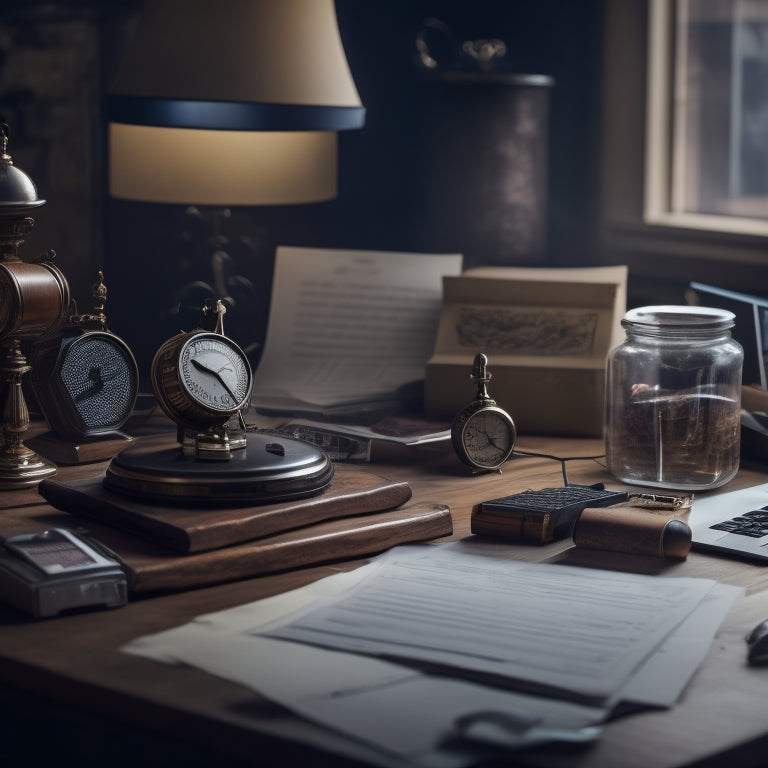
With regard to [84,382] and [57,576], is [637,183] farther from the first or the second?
[57,576]

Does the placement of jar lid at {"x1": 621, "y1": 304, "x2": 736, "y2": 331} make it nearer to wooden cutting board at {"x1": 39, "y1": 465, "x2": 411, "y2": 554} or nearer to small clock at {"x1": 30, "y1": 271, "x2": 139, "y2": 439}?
wooden cutting board at {"x1": 39, "y1": 465, "x2": 411, "y2": 554}

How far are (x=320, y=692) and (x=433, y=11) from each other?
6.77 ft

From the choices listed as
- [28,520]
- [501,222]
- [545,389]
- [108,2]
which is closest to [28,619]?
[28,520]

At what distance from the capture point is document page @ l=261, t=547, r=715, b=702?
1058 millimetres

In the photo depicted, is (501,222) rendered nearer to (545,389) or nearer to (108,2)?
(545,389)

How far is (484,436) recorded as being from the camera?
1.77m

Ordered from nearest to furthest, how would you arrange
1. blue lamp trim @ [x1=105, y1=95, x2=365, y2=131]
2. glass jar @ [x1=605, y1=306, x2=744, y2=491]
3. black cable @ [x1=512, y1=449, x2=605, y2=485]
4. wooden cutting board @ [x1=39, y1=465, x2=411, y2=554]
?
1. wooden cutting board @ [x1=39, y1=465, x2=411, y2=554]
2. glass jar @ [x1=605, y1=306, x2=744, y2=491]
3. black cable @ [x1=512, y1=449, x2=605, y2=485]
4. blue lamp trim @ [x1=105, y1=95, x2=365, y2=131]

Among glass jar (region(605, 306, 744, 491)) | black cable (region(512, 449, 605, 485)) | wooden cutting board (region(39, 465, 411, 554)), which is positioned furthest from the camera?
black cable (region(512, 449, 605, 485))

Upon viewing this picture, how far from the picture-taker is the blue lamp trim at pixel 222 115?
2.02 metres

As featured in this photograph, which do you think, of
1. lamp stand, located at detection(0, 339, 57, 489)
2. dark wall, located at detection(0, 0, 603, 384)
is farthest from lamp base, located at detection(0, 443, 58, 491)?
dark wall, located at detection(0, 0, 603, 384)

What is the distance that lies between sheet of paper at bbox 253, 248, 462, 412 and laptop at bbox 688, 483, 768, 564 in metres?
0.63

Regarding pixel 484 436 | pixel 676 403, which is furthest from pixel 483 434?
pixel 676 403

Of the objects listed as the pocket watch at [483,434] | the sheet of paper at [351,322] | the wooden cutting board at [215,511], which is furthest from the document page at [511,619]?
the sheet of paper at [351,322]

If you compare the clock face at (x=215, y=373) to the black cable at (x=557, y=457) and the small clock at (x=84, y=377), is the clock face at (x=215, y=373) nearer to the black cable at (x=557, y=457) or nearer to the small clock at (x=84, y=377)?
the small clock at (x=84, y=377)
